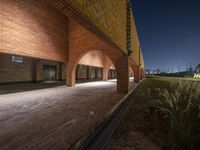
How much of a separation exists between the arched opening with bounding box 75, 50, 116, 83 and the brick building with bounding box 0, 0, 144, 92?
0.59 m

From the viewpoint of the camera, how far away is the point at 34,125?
2.61 meters

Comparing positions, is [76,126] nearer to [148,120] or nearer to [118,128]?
[118,128]

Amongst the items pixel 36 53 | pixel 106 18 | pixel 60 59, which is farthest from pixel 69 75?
pixel 106 18

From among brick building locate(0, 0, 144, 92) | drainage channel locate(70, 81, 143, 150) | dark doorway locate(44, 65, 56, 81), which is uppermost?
brick building locate(0, 0, 144, 92)

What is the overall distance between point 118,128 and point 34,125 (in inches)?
81.3

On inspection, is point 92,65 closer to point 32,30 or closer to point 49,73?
point 49,73

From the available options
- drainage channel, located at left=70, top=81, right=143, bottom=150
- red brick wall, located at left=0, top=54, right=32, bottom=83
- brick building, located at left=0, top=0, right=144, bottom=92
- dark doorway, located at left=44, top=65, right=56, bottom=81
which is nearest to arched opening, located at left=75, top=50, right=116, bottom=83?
brick building, located at left=0, top=0, right=144, bottom=92

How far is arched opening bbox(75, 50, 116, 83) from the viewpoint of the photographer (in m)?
14.3

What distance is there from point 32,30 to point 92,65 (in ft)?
29.5

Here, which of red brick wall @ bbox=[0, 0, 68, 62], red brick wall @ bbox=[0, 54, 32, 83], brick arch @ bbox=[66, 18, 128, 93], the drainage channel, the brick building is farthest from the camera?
red brick wall @ bbox=[0, 54, 32, 83]

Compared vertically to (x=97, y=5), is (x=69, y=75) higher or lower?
lower

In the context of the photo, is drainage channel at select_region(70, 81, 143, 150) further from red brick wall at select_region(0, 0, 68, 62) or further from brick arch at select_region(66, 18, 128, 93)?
red brick wall at select_region(0, 0, 68, 62)

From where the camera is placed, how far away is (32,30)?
726 cm

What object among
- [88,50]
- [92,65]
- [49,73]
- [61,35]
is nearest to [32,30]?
[61,35]
